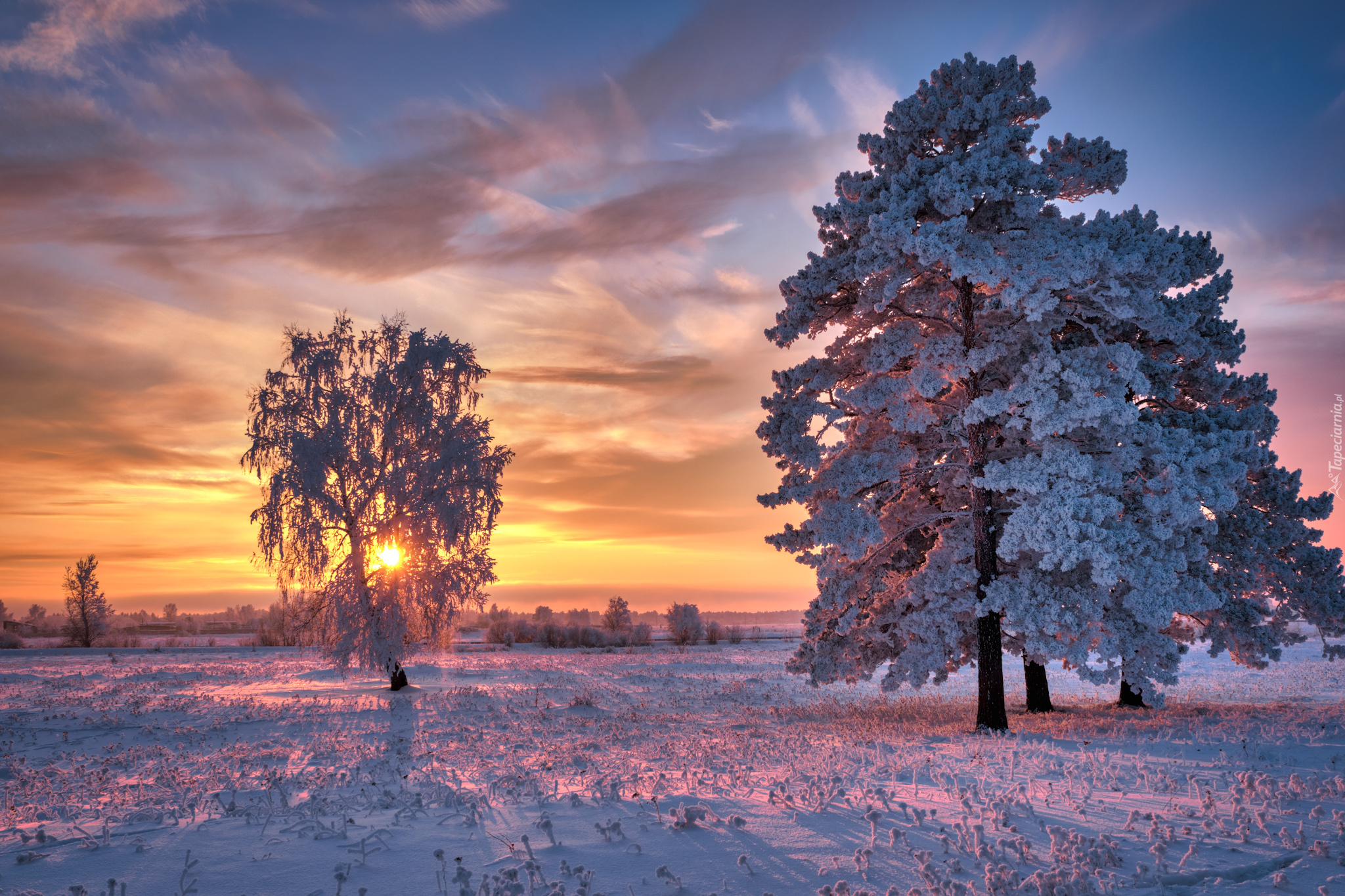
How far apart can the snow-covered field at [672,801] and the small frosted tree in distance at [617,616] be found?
1783 inches

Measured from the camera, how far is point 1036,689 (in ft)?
57.8

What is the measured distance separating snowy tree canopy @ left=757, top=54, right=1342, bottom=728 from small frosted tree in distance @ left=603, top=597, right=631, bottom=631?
158 ft

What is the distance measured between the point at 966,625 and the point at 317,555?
63.2 ft

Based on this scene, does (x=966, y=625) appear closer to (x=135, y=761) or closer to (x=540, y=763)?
(x=540, y=763)

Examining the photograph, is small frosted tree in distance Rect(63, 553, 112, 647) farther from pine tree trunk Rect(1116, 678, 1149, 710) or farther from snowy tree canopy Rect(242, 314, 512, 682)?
pine tree trunk Rect(1116, 678, 1149, 710)

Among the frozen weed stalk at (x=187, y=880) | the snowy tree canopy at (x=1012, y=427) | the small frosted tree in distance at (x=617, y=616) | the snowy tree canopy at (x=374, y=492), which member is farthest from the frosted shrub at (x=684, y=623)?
the frozen weed stalk at (x=187, y=880)

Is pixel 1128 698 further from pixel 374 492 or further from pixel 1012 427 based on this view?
pixel 374 492

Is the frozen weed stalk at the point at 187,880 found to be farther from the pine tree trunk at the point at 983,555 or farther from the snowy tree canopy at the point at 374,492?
the snowy tree canopy at the point at 374,492

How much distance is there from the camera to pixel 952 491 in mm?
16000

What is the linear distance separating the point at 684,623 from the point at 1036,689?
43057 mm

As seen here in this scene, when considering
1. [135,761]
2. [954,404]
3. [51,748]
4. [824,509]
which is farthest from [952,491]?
[51,748]

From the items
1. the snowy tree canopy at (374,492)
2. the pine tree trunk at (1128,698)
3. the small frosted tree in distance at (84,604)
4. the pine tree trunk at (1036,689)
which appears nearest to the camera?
the pine tree trunk at (1036,689)

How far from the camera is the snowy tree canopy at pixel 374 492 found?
22.5 metres

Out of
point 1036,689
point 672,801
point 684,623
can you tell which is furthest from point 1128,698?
point 684,623
